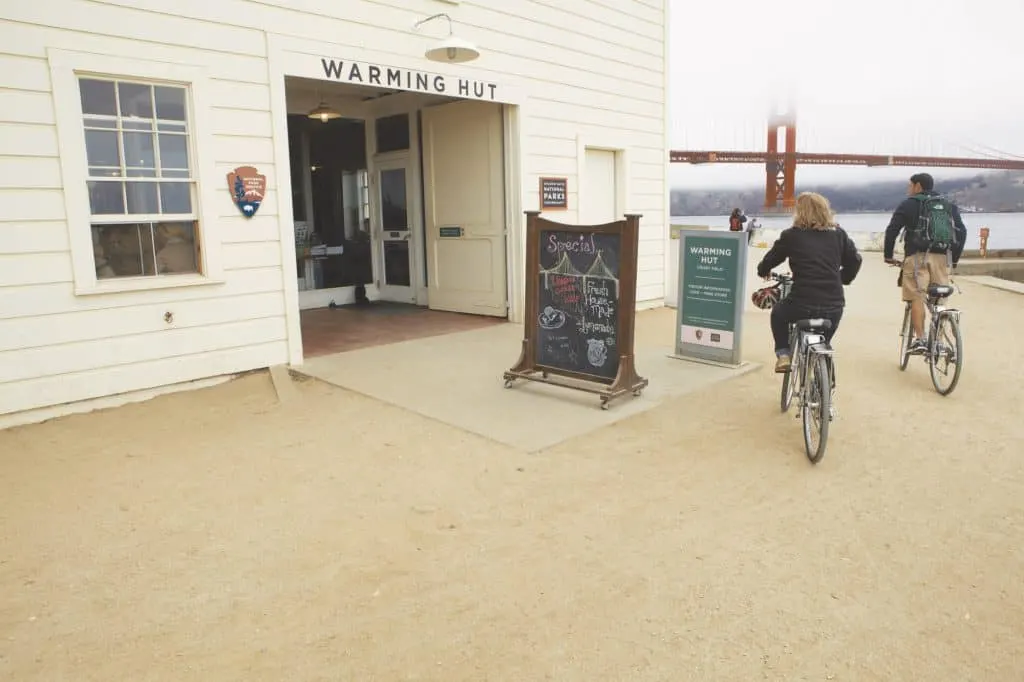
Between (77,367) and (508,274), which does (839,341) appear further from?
(77,367)

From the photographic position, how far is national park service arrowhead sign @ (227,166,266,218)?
5879mm

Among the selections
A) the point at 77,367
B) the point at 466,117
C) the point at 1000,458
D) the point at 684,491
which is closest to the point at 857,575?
the point at 684,491

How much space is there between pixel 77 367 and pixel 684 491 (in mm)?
4095

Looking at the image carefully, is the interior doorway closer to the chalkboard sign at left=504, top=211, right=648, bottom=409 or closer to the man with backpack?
the chalkboard sign at left=504, top=211, right=648, bottom=409

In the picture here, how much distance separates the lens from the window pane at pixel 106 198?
527 cm

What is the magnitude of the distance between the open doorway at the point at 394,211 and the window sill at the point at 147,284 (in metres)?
1.97

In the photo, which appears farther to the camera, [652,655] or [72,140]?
[72,140]

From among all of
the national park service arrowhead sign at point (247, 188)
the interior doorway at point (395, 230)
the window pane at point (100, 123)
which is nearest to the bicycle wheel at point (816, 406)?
the national park service arrowhead sign at point (247, 188)

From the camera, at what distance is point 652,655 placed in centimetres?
250

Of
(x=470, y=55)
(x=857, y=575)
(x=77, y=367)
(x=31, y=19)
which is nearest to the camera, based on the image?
(x=857, y=575)

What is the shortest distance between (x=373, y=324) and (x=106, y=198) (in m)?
3.60

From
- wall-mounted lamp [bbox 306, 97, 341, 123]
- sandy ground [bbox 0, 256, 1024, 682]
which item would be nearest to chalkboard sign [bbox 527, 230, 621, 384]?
sandy ground [bbox 0, 256, 1024, 682]

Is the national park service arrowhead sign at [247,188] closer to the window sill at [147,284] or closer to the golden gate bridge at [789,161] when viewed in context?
the window sill at [147,284]

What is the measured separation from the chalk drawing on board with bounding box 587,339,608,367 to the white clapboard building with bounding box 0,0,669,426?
8.24ft
